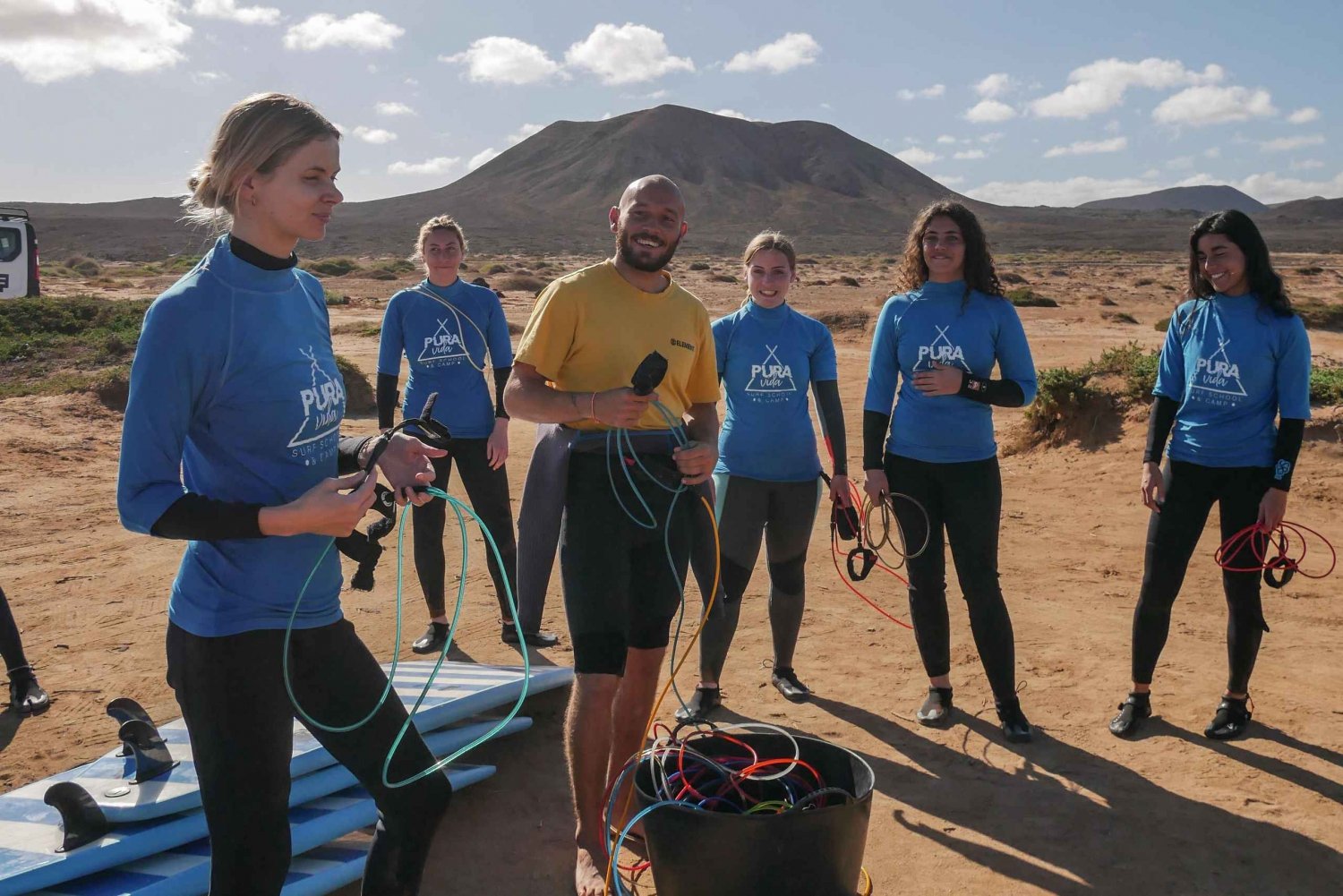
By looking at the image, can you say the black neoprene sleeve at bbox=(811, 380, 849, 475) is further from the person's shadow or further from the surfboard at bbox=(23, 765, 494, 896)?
the surfboard at bbox=(23, 765, 494, 896)

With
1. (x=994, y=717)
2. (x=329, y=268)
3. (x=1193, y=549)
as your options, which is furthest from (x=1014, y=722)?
(x=329, y=268)

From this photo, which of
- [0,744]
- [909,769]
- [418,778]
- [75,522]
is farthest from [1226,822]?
[75,522]

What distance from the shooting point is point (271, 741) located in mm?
2223

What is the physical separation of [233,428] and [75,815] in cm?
155

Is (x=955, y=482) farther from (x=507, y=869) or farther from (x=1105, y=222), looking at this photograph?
(x=1105, y=222)

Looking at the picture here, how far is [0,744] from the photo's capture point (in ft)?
15.0

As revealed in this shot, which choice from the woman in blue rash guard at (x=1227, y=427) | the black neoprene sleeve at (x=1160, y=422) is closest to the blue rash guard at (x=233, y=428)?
the woman in blue rash guard at (x=1227, y=427)

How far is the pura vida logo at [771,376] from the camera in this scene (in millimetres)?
4738

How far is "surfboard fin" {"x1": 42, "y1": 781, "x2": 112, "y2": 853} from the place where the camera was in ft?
9.87

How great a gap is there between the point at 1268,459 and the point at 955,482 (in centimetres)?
119

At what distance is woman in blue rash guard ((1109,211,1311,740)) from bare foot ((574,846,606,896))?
94.5 inches

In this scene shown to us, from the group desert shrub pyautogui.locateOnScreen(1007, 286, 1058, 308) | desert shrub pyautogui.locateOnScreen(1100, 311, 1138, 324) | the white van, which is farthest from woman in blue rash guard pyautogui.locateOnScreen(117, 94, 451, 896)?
desert shrub pyautogui.locateOnScreen(1007, 286, 1058, 308)

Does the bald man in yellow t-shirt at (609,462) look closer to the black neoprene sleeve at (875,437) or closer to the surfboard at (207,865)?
the surfboard at (207,865)

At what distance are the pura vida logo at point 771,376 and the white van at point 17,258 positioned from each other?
1732 centimetres
